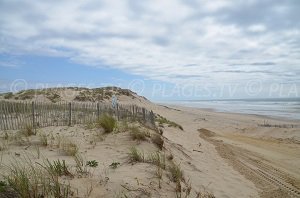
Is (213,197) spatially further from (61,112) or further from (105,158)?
(61,112)

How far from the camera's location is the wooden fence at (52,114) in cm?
1262

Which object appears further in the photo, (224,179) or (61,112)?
(61,112)

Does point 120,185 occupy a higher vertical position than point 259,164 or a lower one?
higher

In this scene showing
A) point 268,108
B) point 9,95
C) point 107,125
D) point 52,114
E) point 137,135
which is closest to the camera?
point 137,135

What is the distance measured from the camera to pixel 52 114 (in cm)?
1396

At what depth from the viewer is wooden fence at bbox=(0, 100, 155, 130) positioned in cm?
1262

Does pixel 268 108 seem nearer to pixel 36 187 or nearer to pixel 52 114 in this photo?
pixel 52 114

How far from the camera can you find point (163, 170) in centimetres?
665

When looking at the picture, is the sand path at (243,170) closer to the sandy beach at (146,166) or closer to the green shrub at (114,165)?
the sandy beach at (146,166)

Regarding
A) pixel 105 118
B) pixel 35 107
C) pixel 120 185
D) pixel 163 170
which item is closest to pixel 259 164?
pixel 105 118

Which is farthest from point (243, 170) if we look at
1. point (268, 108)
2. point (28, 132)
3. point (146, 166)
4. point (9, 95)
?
point (268, 108)

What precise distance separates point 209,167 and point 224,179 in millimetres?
1329

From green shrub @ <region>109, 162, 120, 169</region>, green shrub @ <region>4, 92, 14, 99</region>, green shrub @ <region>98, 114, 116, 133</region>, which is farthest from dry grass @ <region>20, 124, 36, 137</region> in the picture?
green shrub @ <region>4, 92, 14, 99</region>

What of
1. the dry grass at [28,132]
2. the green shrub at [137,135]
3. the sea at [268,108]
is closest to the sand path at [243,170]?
the green shrub at [137,135]
